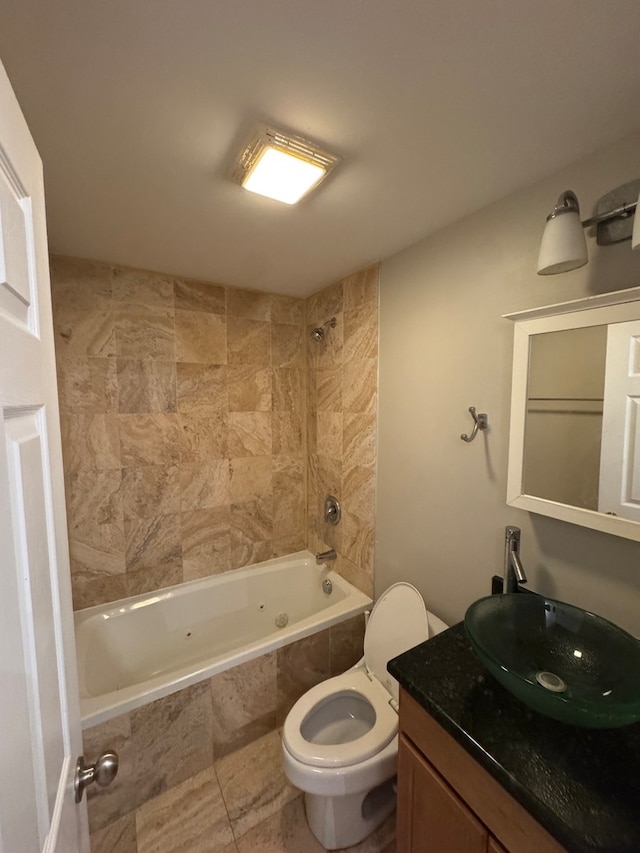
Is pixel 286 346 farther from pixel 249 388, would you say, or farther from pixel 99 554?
pixel 99 554

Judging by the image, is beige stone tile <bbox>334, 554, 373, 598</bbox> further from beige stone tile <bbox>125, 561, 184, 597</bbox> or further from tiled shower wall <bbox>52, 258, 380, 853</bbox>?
beige stone tile <bbox>125, 561, 184, 597</bbox>

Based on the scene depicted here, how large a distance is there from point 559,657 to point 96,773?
115 centimetres

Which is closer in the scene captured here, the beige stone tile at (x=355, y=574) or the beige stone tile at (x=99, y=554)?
the beige stone tile at (x=99, y=554)

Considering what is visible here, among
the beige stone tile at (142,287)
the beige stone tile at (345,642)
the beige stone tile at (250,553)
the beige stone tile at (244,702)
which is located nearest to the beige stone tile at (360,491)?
the beige stone tile at (345,642)

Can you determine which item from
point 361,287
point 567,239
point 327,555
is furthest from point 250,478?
point 567,239

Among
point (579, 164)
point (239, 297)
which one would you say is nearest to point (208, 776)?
point (239, 297)

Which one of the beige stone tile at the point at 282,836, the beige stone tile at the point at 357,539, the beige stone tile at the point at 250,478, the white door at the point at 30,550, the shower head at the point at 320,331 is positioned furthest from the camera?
the beige stone tile at the point at 250,478

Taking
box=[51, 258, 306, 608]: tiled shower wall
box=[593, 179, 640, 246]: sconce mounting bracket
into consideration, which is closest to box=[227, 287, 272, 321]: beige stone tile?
box=[51, 258, 306, 608]: tiled shower wall

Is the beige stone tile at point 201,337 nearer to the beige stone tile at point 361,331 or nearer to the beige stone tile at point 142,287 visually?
the beige stone tile at point 142,287

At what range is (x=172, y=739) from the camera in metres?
1.46

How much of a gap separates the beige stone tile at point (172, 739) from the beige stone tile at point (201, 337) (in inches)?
67.6

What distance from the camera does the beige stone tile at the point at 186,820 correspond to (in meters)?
1.28

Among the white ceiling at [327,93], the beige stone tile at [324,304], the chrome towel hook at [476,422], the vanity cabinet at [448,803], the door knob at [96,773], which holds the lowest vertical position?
the vanity cabinet at [448,803]

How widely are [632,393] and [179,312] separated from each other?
213cm
